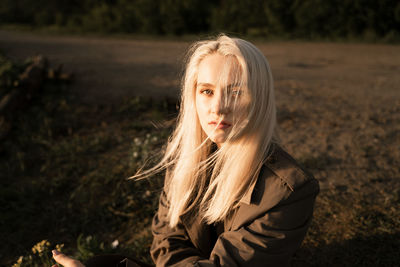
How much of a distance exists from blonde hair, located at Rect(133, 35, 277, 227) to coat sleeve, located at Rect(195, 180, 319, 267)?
164 millimetres

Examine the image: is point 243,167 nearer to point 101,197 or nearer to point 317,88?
point 101,197

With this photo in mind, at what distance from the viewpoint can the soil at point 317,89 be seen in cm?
359

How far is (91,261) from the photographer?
73.4 inches

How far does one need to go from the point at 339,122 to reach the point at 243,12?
8940mm

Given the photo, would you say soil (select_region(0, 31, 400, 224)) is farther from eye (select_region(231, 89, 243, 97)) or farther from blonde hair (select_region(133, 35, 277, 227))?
eye (select_region(231, 89, 243, 97))

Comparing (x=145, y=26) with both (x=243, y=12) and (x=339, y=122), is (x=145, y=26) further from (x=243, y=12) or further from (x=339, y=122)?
(x=339, y=122)

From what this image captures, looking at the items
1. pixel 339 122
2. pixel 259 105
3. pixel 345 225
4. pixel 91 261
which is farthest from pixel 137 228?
pixel 339 122

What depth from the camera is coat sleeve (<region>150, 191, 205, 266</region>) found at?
1954mm

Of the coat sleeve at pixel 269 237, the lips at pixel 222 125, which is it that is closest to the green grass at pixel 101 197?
the lips at pixel 222 125

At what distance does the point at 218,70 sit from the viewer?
169 cm

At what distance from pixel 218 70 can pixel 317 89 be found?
463cm

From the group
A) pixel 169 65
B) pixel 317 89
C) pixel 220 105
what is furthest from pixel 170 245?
pixel 169 65

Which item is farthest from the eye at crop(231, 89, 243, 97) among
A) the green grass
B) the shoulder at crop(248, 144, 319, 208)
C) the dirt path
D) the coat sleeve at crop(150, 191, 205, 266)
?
the dirt path

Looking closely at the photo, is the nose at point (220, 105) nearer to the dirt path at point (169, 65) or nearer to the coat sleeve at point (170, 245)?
the coat sleeve at point (170, 245)
